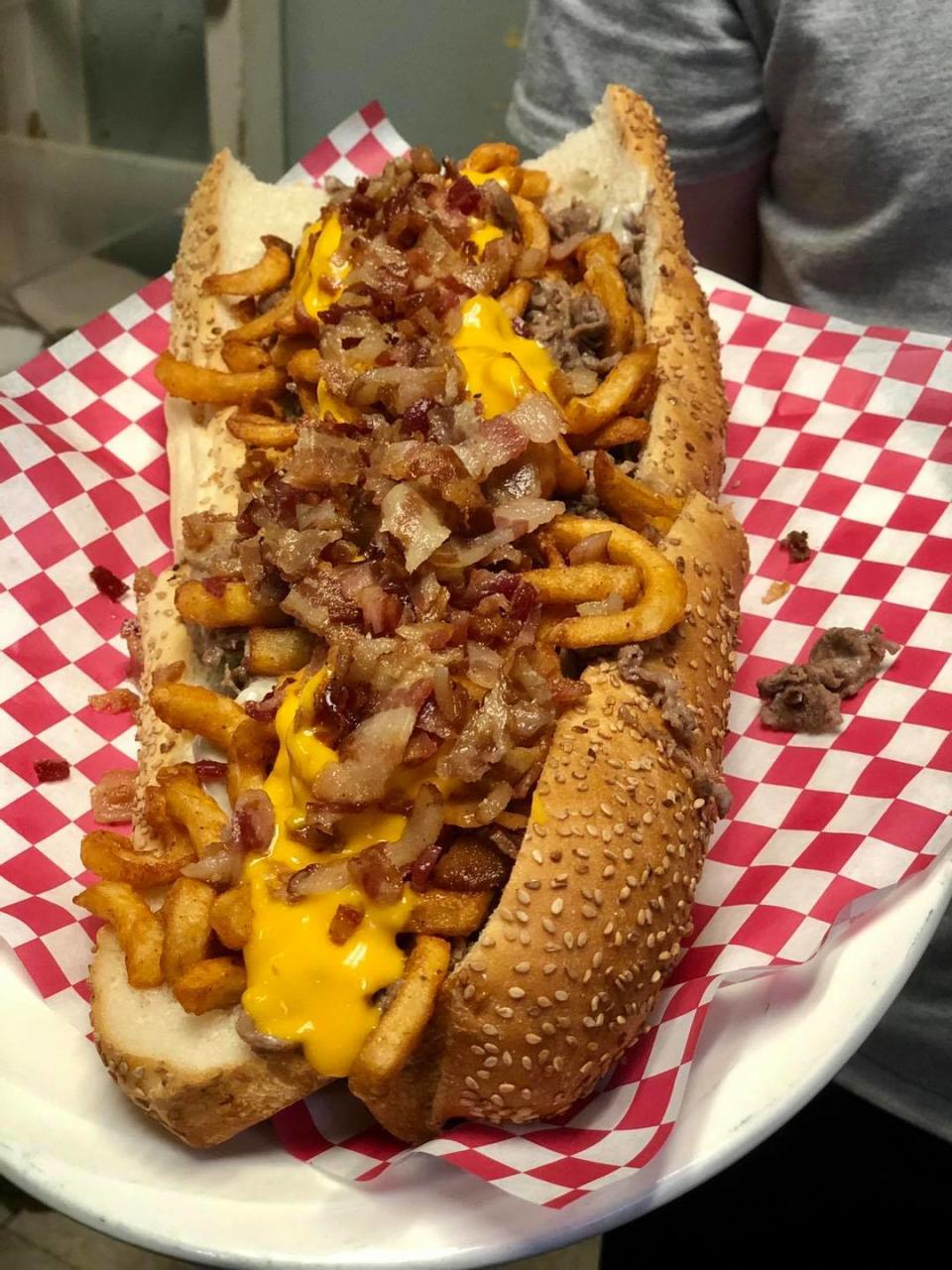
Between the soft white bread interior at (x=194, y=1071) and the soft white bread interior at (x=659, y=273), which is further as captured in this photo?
the soft white bread interior at (x=659, y=273)

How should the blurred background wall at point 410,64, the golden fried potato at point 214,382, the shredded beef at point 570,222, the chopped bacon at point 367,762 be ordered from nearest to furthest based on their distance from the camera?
the chopped bacon at point 367,762, the golden fried potato at point 214,382, the shredded beef at point 570,222, the blurred background wall at point 410,64

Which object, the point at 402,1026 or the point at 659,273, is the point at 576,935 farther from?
the point at 659,273

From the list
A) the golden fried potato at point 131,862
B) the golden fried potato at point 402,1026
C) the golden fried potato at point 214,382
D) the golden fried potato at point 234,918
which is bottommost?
the golden fried potato at point 131,862

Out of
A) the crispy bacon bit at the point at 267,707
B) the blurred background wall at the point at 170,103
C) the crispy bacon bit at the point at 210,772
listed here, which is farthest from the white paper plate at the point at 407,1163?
the blurred background wall at the point at 170,103

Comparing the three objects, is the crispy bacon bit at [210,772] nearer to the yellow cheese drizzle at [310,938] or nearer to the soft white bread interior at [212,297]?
the yellow cheese drizzle at [310,938]

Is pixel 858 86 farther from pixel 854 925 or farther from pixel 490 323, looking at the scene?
pixel 854 925

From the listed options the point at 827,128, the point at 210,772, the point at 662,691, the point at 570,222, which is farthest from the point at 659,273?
the point at 210,772

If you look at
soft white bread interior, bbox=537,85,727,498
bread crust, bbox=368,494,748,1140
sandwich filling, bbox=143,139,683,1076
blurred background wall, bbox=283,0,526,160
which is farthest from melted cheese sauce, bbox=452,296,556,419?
blurred background wall, bbox=283,0,526,160
